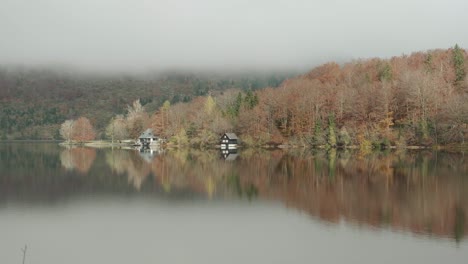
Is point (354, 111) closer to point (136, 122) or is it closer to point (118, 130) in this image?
point (136, 122)

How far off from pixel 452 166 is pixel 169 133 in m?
73.4

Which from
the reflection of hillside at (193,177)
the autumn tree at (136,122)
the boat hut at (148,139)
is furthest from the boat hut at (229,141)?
the reflection of hillside at (193,177)

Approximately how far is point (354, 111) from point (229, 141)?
83.8ft

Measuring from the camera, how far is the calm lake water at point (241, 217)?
19.7m

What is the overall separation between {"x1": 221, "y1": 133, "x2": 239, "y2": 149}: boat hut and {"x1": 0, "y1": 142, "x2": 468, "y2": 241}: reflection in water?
1580 inches

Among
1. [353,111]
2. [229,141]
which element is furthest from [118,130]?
[353,111]

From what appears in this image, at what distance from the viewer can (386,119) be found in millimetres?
81938

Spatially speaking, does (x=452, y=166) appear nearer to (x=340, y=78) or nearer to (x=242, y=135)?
(x=242, y=135)

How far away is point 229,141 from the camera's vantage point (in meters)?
97.1

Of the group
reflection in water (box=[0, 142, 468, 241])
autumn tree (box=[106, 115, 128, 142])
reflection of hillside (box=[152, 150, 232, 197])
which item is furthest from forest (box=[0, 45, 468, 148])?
reflection of hillside (box=[152, 150, 232, 197])

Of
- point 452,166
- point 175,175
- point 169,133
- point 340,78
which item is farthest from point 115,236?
point 340,78

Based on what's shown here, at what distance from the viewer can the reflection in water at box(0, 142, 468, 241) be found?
2609 cm

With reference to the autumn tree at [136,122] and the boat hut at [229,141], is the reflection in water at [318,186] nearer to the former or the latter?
the boat hut at [229,141]

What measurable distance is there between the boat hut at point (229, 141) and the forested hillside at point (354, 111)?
7.81 feet
